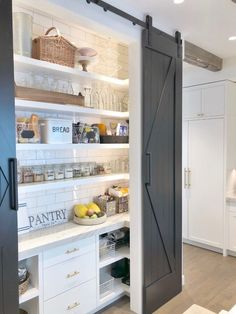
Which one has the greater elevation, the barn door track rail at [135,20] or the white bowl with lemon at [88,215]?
the barn door track rail at [135,20]

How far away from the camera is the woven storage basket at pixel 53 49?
2244mm

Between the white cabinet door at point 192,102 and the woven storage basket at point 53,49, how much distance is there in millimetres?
2386

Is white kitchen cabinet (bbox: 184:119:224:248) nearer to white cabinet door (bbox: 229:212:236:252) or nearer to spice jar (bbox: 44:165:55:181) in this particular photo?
white cabinet door (bbox: 229:212:236:252)

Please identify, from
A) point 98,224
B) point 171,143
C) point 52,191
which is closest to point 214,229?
point 171,143

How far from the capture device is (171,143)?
287cm

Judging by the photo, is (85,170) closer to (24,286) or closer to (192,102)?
(24,286)

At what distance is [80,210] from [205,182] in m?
2.27

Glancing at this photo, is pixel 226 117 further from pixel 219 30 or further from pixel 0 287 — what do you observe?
pixel 0 287

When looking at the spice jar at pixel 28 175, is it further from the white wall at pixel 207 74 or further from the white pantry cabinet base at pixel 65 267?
the white wall at pixel 207 74

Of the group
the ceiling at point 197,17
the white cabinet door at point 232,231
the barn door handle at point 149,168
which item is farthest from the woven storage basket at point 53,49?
the white cabinet door at point 232,231

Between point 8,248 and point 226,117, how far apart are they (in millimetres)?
3355

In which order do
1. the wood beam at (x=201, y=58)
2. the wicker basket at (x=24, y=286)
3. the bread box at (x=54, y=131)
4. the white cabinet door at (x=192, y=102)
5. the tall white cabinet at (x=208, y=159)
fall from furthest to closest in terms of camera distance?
1. the white cabinet door at (x=192, y=102)
2. the tall white cabinet at (x=208, y=159)
3. the wood beam at (x=201, y=58)
4. the bread box at (x=54, y=131)
5. the wicker basket at (x=24, y=286)

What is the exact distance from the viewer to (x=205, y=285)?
10.5 feet

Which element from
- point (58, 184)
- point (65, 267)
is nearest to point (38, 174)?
point (58, 184)
